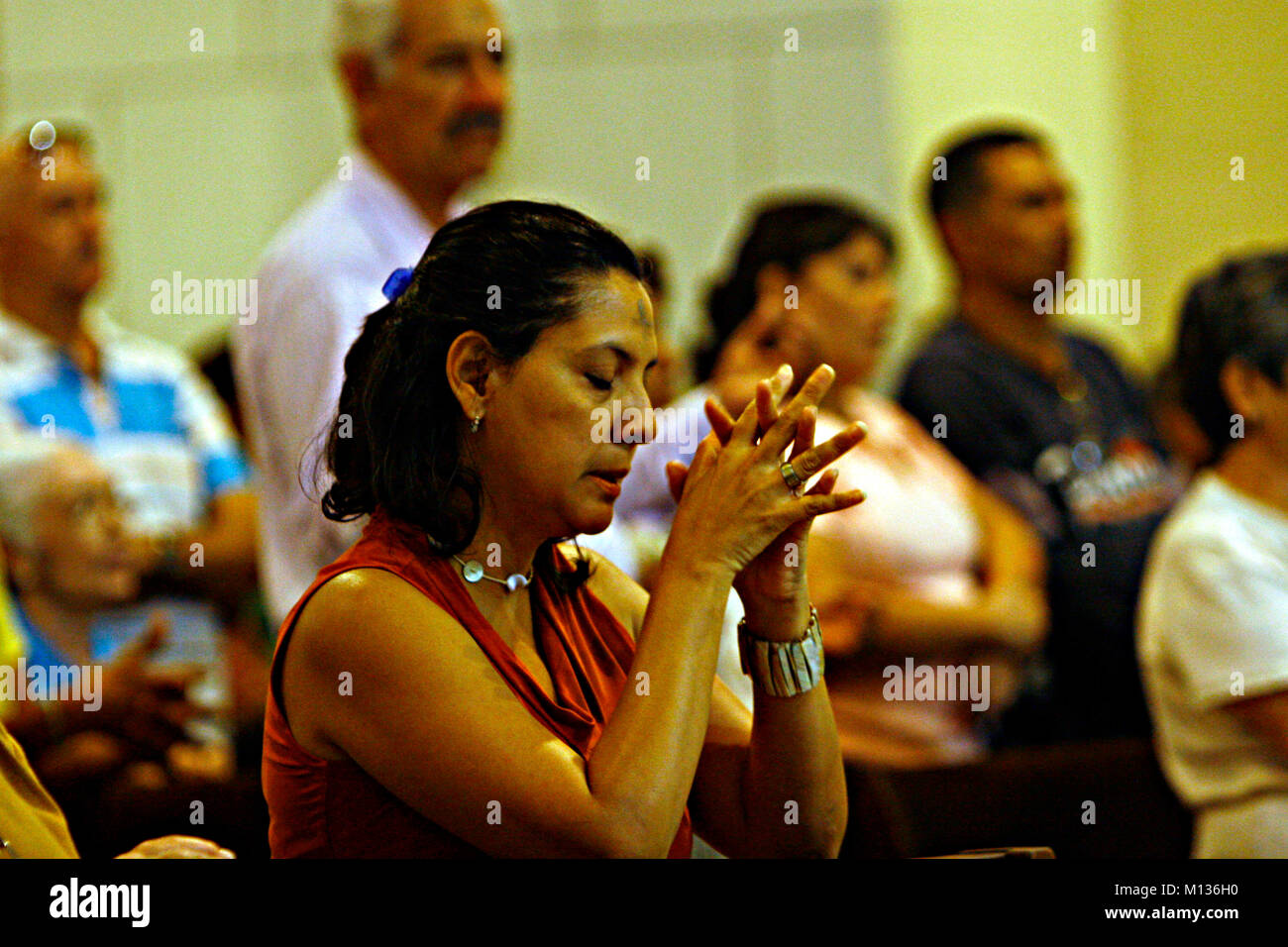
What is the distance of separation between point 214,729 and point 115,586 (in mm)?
296

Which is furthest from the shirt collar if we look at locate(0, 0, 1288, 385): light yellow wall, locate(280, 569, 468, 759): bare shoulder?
locate(280, 569, 468, 759): bare shoulder

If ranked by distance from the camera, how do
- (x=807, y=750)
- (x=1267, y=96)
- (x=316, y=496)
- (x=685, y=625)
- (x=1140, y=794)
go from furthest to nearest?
(x=1267, y=96), (x=1140, y=794), (x=316, y=496), (x=807, y=750), (x=685, y=625)

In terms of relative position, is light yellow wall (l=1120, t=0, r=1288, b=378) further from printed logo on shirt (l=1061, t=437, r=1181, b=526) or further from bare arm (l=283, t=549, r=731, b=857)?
bare arm (l=283, t=549, r=731, b=857)

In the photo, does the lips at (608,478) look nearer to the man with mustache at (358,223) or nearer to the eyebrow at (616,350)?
the eyebrow at (616,350)

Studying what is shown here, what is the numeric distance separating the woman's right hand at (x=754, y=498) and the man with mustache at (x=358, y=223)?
85 cm

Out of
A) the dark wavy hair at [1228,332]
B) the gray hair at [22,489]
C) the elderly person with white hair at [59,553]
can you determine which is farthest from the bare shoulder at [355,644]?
the dark wavy hair at [1228,332]

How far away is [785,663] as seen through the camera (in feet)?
5.17

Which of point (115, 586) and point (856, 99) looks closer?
point (115, 586)

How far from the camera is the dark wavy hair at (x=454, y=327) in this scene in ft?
5.05

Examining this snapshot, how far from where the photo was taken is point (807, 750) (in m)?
1.62

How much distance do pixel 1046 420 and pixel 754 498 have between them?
2.02 meters
